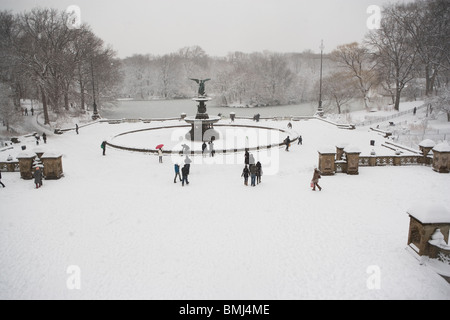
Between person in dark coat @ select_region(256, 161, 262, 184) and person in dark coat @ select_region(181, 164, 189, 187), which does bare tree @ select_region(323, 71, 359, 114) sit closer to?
person in dark coat @ select_region(256, 161, 262, 184)

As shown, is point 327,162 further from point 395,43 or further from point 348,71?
point 348,71

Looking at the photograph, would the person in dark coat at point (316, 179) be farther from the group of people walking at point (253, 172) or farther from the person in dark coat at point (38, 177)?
the person in dark coat at point (38, 177)

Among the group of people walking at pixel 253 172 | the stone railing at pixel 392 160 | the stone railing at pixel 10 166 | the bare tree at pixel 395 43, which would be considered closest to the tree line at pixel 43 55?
the stone railing at pixel 10 166

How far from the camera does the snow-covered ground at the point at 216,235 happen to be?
7.28m

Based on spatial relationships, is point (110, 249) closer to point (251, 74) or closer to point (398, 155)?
point (398, 155)

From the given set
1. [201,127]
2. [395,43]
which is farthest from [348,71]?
[201,127]

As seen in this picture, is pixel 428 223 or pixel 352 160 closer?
pixel 428 223

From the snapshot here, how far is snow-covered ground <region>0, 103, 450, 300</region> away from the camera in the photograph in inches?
287

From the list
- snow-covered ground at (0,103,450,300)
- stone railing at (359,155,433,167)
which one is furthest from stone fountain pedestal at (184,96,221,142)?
stone railing at (359,155,433,167)

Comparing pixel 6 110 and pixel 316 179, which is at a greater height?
pixel 6 110

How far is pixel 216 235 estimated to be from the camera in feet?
31.9

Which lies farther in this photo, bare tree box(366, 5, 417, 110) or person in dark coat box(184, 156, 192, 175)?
bare tree box(366, 5, 417, 110)

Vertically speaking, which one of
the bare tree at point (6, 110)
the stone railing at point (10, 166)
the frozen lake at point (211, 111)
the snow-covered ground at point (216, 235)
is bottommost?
the snow-covered ground at point (216, 235)

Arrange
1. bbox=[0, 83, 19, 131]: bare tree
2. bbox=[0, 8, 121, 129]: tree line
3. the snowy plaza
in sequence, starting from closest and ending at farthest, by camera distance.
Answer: the snowy plaza < bbox=[0, 83, 19, 131]: bare tree < bbox=[0, 8, 121, 129]: tree line
